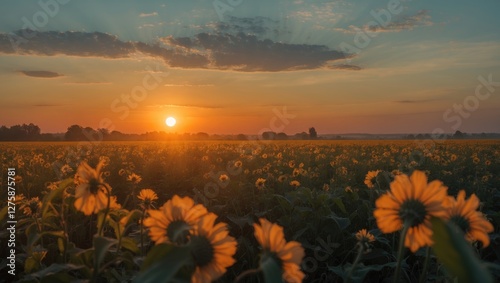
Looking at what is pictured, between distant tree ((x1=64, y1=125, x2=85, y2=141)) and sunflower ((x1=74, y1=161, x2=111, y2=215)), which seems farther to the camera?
distant tree ((x1=64, y1=125, x2=85, y2=141))

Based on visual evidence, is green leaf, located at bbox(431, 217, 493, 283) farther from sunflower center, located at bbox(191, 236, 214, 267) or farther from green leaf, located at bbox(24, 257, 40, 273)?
green leaf, located at bbox(24, 257, 40, 273)

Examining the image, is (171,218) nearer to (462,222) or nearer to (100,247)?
(100,247)

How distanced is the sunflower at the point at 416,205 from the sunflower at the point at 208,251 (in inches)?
18.4

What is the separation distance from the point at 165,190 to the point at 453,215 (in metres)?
6.78

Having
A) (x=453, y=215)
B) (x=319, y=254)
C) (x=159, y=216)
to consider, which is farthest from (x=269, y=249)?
(x=319, y=254)

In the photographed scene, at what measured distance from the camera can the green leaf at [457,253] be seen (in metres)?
0.81

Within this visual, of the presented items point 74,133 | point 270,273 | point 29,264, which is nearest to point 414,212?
point 270,273

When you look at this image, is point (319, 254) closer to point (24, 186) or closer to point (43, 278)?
point (43, 278)

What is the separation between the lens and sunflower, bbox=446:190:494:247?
1296 mm

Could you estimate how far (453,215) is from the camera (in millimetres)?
1355

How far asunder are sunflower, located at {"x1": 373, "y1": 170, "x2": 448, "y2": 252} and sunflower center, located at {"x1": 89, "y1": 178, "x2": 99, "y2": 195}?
94 centimetres

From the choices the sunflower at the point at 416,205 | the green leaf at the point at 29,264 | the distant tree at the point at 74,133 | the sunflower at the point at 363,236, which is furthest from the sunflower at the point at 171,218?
the distant tree at the point at 74,133

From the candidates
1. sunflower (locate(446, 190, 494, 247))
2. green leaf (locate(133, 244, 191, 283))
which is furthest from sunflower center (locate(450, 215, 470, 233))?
green leaf (locate(133, 244, 191, 283))

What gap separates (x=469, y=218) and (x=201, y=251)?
2.76 ft
